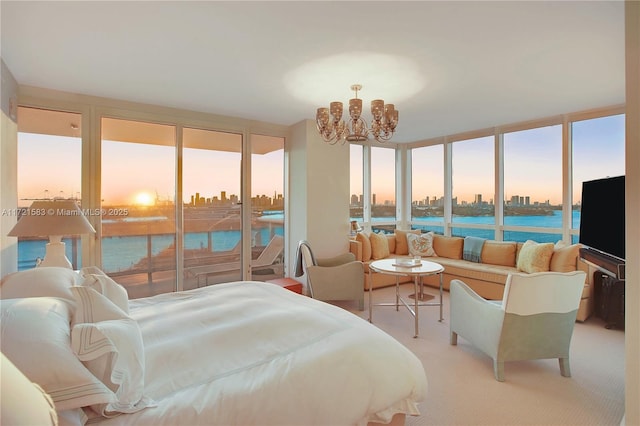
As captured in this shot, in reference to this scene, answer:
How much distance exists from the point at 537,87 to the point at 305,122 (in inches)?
108

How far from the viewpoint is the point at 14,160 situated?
2994mm

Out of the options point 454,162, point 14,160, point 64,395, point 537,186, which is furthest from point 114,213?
point 537,186

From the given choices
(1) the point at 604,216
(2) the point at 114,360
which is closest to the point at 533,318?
(1) the point at 604,216

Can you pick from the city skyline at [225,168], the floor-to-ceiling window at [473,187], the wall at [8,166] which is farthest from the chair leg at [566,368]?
the wall at [8,166]

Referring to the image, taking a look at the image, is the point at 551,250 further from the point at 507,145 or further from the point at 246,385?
the point at 246,385

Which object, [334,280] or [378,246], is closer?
[334,280]

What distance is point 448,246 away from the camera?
206 inches

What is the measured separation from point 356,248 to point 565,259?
103 inches

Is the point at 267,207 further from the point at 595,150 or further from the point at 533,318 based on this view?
the point at 595,150

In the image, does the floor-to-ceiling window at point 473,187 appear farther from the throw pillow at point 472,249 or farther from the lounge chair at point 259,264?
the lounge chair at point 259,264

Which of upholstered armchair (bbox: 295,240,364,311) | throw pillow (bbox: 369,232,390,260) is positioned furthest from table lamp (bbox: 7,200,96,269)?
throw pillow (bbox: 369,232,390,260)

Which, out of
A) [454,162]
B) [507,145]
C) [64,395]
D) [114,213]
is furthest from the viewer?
[454,162]

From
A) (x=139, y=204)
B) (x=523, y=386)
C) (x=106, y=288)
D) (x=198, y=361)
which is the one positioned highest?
(x=139, y=204)

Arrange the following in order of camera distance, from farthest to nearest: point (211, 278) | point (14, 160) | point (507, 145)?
point (507, 145), point (211, 278), point (14, 160)
